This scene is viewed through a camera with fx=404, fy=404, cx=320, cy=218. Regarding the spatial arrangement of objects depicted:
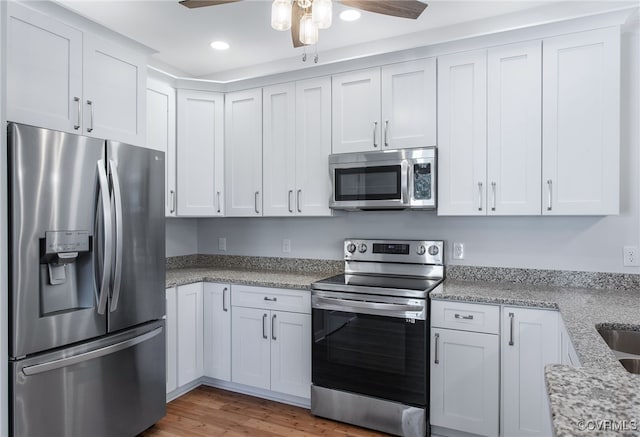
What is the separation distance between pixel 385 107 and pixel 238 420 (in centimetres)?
233

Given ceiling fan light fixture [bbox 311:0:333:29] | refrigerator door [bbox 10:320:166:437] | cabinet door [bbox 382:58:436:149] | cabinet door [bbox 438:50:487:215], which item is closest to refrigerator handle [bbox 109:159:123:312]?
refrigerator door [bbox 10:320:166:437]

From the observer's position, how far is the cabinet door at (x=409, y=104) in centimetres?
267

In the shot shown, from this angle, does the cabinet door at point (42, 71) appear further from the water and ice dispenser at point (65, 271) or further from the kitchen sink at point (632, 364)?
the kitchen sink at point (632, 364)

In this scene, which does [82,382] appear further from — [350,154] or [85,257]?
[350,154]

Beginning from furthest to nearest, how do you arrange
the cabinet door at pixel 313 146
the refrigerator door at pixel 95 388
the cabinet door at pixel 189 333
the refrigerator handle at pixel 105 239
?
the cabinet door at pixel 313 146 < the cabinet door at pixel 189 333 < the refrigerator handle at pixel 105 239 < the refrigerator door at pixel 95 388

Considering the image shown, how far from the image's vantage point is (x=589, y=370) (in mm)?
1017

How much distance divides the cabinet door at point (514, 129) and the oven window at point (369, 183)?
23.3 inches

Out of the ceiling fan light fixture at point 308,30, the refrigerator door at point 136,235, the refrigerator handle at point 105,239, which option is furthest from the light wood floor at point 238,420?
the ceiling fan light fixture at point 308,30

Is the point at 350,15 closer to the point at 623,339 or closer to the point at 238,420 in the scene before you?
the point at 623,339

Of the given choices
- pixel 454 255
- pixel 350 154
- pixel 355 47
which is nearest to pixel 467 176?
pixel 454 255

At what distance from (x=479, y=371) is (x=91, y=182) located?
232 centimetres

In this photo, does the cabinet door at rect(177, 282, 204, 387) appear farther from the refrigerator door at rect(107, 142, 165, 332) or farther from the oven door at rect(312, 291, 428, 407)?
the oven door at rect(312, 291, 428, 407)

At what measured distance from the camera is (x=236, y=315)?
301cm

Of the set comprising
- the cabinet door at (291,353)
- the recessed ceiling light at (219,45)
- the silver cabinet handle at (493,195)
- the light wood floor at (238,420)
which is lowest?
the light wood floor at (238,420)
